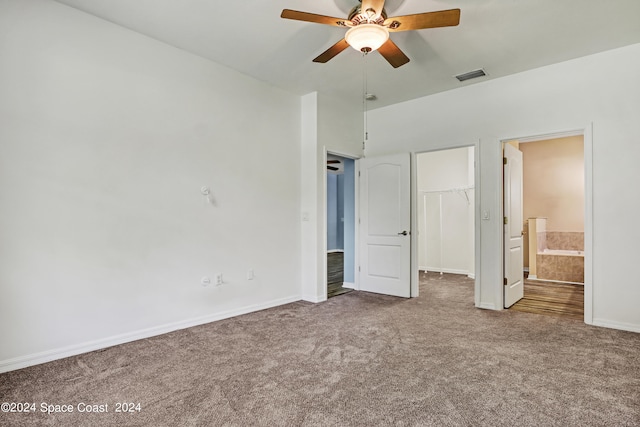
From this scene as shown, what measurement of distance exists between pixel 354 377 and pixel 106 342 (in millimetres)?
2188

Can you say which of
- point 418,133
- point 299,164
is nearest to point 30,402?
point 299,164

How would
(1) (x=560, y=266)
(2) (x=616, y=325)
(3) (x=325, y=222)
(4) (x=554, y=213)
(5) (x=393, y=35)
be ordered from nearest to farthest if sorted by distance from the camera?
(5) (x=393, y=35), (2) (x=616, y=325), (3) (x=325, y=222), (1) (x=560, y=266), (4) (x=554, y=213)

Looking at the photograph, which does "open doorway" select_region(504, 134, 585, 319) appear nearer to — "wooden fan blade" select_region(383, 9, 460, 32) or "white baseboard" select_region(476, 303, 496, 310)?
"white baseboard" select_region(476, 303, 496, 310)

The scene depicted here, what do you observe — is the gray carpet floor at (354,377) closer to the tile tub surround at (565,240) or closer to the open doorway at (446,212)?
the open doorway at (446,212)

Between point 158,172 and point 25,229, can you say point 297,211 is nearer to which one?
point 158,172

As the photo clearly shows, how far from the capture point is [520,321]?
3.68m

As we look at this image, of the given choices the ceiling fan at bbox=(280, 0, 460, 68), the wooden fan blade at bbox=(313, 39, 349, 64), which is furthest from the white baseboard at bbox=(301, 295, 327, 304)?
the ceiling fan at bbox=(280, 0, 460, 68)

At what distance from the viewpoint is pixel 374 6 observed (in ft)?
7.72

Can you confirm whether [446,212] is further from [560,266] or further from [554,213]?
[560,266]

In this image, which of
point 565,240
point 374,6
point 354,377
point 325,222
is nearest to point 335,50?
point 374,6

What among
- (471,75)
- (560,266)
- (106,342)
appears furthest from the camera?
(560,266)

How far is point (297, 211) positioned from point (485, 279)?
8.57 ft

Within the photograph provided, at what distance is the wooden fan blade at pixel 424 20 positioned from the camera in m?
2.28

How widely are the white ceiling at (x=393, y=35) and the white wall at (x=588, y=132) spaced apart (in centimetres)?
25
